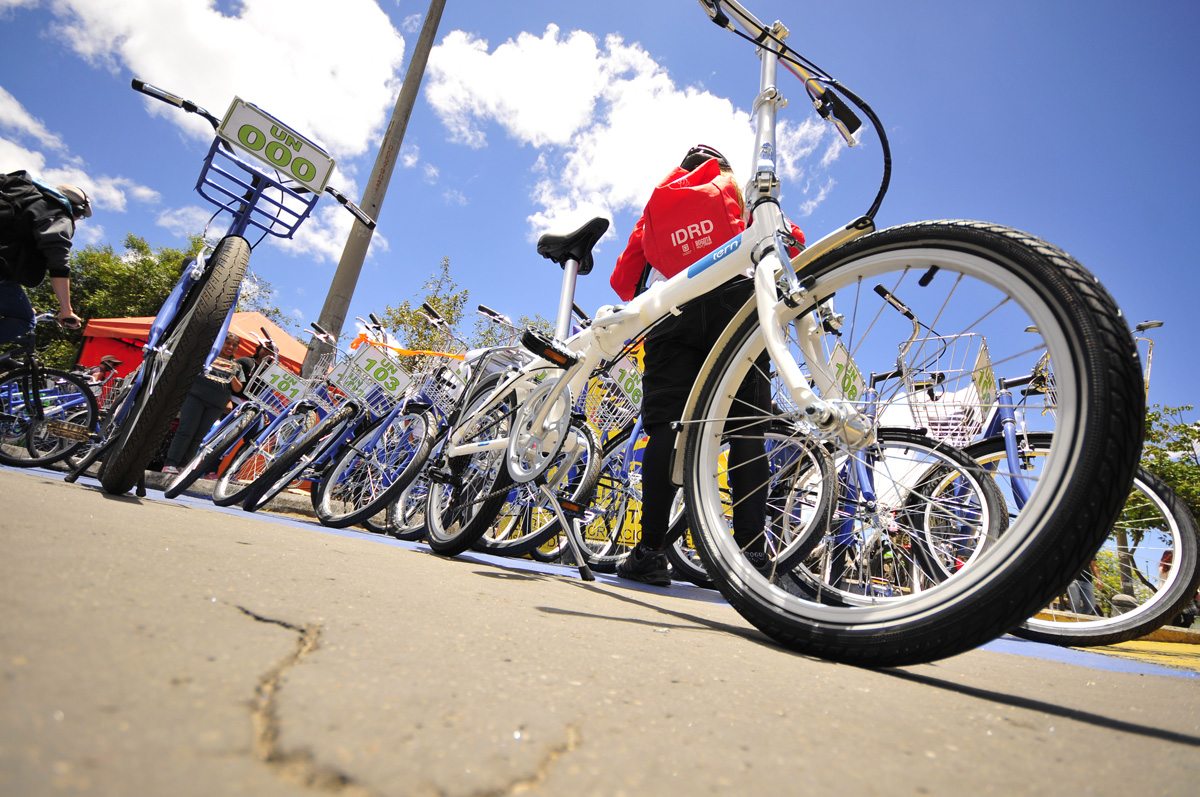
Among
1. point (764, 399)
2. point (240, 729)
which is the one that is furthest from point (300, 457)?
point (240, 729)

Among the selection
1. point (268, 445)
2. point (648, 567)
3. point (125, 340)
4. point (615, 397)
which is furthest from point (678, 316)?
point (125, 340)

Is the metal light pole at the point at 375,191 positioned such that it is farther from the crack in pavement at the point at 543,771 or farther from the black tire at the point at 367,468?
the crack in pavement at the point at 543,771

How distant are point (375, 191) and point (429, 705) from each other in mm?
9463

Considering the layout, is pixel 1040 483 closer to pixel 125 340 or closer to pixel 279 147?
pixel 279 147

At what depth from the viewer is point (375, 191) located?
8.70 m

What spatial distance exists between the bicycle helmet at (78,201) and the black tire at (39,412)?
1919 mm

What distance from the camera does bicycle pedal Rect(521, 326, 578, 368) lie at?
216 cm

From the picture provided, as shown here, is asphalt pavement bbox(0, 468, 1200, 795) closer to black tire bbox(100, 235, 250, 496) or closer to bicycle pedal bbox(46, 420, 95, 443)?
black tire bbox(100, 235, 250, 496)

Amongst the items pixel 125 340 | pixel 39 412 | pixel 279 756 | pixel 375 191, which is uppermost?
pixel 375 191

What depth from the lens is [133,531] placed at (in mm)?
1084

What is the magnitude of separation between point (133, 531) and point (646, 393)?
5.79ft

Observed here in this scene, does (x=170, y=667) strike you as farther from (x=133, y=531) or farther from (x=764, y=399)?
(x=764, y=399)

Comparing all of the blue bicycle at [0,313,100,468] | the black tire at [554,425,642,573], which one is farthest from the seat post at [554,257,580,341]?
the blue bicycle at [0,313,100,468]

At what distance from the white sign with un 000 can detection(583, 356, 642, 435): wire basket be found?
1.89 m
